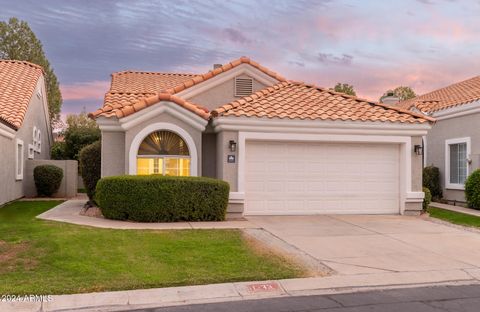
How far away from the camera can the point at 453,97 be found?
19953mm

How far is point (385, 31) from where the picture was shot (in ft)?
54.7

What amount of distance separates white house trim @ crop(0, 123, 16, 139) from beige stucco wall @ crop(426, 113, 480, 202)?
1601 cm

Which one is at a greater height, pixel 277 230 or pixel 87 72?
pixel 87 72

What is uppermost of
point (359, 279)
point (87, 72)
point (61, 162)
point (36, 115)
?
point (87, 72)

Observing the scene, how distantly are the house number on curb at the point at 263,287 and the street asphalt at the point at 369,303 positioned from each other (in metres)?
0.39

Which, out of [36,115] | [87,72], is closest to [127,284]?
[87,72]

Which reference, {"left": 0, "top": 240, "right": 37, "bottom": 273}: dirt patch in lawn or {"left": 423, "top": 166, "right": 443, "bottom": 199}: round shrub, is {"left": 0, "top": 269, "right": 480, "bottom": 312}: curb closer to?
{"left": 0, "top": 240, "right": 37, "bottom": 273}: dirt patch in lawn

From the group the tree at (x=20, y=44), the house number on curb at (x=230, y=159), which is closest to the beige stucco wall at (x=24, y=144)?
the house number on curb at (x=230, y=159)

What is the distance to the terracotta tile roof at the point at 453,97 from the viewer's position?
1826 centimetres

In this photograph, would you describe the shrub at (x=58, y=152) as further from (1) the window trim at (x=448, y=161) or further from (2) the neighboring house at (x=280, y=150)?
(1) the window trim at (x=448, y=161)

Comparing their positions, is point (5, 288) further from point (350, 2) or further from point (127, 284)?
point (350, 2)

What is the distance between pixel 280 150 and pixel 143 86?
28.3 ft

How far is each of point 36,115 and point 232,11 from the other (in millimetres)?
13672

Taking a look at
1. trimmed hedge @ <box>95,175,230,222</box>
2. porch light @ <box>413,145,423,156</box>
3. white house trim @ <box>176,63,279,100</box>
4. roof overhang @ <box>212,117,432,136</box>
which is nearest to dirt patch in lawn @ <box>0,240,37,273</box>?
trimmed hedge @ <box>95,175,230,222</box>
